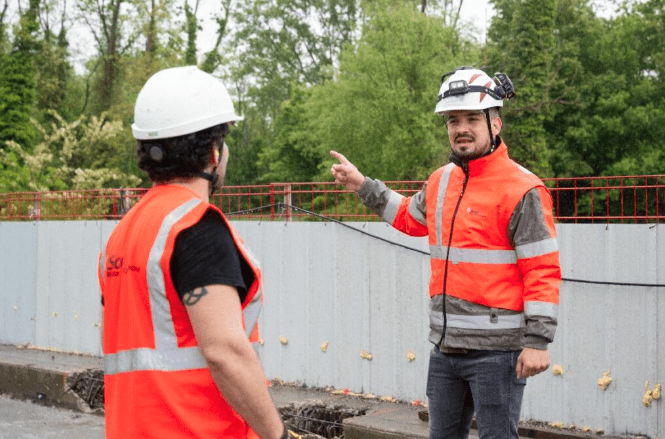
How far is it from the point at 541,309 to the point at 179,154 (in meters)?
1.94

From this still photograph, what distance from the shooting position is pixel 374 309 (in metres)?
7.73

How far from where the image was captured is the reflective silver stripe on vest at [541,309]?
3.70 meters

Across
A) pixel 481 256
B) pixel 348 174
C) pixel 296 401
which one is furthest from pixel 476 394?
pixel 296 401

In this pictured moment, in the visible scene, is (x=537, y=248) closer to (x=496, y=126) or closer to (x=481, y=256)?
(x=481, y=256)

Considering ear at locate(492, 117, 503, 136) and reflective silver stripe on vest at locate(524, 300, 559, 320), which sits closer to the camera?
reflective silver stripe on vest at locate(524, 300, 559, 320)

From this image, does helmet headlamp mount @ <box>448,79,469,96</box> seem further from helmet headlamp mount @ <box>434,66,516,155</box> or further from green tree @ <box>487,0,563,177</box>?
green tree @ <box>487,0,563,177</box>

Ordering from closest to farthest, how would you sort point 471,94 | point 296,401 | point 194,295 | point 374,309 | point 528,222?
1. point 194,295
2. point 528,222
3. point 471,94
4. point 296,401
5. point 374,309

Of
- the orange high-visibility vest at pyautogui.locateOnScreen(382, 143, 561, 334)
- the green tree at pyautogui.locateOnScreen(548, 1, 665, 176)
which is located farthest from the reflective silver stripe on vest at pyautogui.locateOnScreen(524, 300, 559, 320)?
the green tree at pyautogui.locateOnScreen(548, 1, 665, 176)

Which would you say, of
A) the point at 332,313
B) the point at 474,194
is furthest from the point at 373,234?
the point at 474,194

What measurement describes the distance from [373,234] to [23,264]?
565 cm

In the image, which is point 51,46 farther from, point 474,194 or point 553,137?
point 474,194

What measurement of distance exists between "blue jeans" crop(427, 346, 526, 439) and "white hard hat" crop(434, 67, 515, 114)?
1.11m

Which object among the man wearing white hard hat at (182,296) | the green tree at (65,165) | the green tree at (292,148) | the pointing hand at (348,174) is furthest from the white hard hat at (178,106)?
the green tree at (292,148)

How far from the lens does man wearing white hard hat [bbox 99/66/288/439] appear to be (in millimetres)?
2143
